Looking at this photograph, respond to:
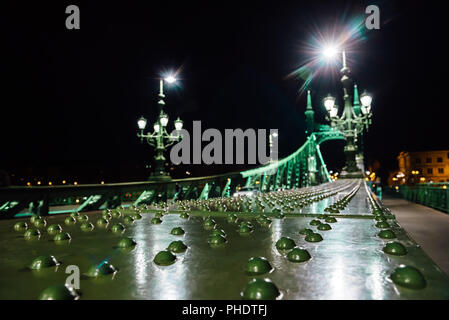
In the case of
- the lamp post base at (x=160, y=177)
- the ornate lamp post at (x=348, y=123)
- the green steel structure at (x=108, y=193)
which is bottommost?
the green steel structure at (x=108, y=193)

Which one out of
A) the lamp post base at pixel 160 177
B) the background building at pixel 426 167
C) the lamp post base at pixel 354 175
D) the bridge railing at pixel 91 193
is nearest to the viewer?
the bridge railing at pixel 91 193

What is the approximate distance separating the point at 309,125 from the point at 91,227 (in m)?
29.7

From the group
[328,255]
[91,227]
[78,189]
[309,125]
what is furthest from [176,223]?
[309,125]

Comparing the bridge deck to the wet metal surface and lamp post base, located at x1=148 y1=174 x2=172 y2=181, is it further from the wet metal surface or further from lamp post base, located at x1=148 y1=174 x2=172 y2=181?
lamp post base, located at x1=148 y1=174 x2=172 y2=181

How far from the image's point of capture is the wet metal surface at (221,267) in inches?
31.6

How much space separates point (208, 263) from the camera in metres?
1.10

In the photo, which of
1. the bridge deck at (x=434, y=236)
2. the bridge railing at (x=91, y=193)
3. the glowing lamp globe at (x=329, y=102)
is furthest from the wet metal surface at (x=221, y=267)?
the glowing lamp globe at (x=329, y=102)

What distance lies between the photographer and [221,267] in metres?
1.05

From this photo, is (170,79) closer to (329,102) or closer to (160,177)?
(160,177)

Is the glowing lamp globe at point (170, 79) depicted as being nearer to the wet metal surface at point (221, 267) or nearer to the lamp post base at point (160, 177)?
the lamp post base at point (160, 177)

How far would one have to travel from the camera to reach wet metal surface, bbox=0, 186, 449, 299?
0.80 meters

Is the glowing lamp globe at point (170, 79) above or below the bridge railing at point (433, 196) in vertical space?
above

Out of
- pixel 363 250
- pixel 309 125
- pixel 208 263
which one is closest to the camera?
pixel 208 263
